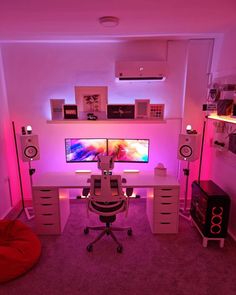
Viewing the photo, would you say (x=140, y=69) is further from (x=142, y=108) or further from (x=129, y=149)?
→ (x=129, y=149)

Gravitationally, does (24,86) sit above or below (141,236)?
above

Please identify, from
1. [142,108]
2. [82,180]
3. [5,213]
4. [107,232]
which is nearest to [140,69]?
[142,108]

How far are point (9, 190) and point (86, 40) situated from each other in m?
2.54

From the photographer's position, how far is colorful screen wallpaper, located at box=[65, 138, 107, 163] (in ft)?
Result: 11.3

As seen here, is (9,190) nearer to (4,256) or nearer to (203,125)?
(4,256)

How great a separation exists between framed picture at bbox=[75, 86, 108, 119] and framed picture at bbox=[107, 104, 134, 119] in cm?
10

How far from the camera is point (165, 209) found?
2.94 meters

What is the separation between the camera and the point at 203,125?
3.49 meters

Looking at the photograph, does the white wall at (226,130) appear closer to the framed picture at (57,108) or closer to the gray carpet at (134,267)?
the gray carpet at (134,267)

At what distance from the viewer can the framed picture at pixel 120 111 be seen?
3.23 m

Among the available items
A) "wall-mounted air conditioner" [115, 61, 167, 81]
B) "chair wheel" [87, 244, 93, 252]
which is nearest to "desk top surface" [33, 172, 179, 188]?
"chair wheel" [87, 244, 93, 252]

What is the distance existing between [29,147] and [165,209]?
2039 millimetres

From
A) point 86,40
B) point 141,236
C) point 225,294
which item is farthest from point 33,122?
point 225,294

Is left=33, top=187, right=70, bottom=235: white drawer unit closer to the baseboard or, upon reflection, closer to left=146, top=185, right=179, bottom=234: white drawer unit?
the baseboard
